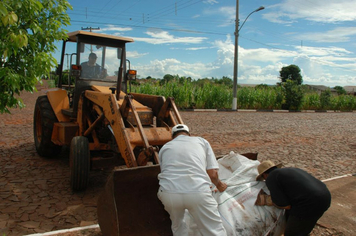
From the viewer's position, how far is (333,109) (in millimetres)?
32375

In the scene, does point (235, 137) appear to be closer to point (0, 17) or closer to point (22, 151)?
point (22, 151)

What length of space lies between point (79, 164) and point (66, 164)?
215 cm

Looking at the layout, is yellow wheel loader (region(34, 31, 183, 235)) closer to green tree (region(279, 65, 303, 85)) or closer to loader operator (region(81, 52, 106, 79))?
loader operator (region(81, 52, 106, 79))

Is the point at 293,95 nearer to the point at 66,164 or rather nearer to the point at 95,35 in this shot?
the point at 95,35

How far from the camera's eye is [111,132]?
5609 millimetres

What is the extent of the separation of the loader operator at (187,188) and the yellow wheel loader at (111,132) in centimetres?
54

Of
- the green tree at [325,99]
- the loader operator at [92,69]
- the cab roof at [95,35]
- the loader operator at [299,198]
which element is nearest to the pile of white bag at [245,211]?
the loader operator at [299,198]

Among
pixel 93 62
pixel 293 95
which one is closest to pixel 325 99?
pixel 293 95

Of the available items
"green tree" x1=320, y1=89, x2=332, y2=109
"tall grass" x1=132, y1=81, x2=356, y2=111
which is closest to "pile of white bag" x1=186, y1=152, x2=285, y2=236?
"tall grass" x1=132, y1=81, x2=356, y2=111

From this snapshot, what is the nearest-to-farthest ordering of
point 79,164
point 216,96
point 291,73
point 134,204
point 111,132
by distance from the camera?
1. point 134,204
2. point 79,164
3. point 111,132
4. point 216,96
5. point 291,73

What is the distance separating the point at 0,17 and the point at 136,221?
263 centimetres

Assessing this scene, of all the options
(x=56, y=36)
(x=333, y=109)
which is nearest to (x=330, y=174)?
(x=56, y=36)

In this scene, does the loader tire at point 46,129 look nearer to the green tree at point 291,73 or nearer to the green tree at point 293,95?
the green tree at point 293,95

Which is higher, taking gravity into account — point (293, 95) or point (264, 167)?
point (293, 95)
